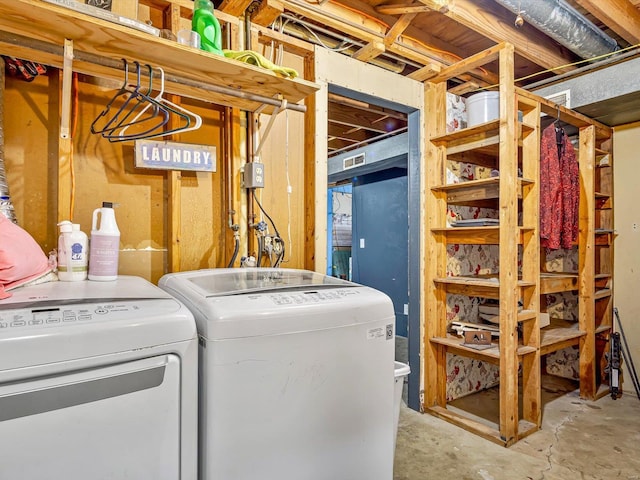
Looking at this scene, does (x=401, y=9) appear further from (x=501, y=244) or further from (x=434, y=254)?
(x=434, y=254)

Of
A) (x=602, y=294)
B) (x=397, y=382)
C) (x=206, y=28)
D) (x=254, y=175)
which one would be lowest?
(x=397, y=382)

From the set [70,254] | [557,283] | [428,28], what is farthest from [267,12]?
[557,283]

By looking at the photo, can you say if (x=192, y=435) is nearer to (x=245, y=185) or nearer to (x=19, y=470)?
(x=19, y=470)

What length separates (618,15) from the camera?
2299 mm

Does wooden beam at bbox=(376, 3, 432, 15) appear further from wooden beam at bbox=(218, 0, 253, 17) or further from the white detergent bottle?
the white detergent bottle

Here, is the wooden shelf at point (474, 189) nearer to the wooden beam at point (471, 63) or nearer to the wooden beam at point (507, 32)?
the wooden beam at point (471, 63)

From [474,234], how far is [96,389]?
236cm

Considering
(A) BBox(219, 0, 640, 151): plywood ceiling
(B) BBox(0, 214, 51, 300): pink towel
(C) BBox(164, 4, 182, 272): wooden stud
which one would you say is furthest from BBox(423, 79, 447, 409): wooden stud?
(B) BBox(0, 214, 51, 300): pink towel

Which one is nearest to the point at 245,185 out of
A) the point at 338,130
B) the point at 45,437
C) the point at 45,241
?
the point at 45,241

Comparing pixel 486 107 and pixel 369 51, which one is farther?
pixel 486 107

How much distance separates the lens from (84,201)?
5.51 feet

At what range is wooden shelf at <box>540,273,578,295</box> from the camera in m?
2.82

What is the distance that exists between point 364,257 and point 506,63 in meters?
3.16

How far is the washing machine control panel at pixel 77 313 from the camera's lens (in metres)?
0.86
